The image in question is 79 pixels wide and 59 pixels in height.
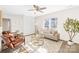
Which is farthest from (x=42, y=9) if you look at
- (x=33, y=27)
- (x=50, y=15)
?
(x=33, y=27)

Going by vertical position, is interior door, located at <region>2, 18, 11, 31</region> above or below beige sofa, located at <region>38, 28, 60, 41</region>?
above

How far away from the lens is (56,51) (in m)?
1.74

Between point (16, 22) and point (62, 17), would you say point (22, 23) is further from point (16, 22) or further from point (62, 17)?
point (62, 17)

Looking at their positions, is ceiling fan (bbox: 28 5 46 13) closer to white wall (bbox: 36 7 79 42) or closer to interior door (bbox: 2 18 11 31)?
white wall (bbox: 36 7 79 42)

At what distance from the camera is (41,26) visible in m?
1.74

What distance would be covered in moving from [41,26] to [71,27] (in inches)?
16.1

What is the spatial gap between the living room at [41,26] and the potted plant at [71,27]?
4 cm

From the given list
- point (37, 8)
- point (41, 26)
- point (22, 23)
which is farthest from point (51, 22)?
point (22, 23)

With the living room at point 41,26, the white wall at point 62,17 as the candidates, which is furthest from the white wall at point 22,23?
the white wall at point 62,17

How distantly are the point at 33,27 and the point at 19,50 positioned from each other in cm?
37

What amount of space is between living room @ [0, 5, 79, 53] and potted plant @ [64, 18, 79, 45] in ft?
0.13

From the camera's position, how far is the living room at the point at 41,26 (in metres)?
1.70

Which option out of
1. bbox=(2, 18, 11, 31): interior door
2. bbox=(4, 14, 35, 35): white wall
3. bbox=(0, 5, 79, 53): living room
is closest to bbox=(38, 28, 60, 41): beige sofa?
bbox=(0, 5, 79, 53): living room

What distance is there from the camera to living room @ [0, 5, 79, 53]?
1.70 m
